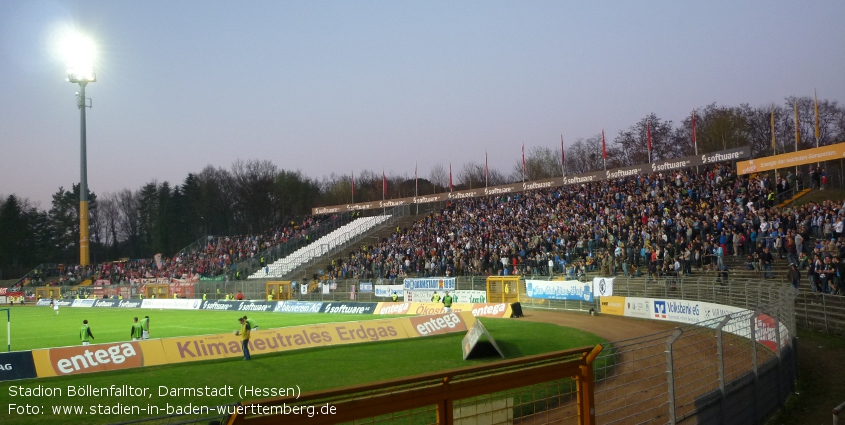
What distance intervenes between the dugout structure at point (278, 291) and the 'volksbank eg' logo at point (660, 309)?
1323 inches

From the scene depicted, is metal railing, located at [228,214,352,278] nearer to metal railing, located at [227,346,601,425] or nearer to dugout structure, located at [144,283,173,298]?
dugout structure, located at [144,283,173,298]

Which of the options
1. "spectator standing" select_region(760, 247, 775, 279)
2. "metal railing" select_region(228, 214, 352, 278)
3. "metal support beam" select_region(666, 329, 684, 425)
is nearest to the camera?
"metal support beam" select_region(666, 329, 684, 425)

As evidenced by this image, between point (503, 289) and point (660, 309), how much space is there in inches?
469

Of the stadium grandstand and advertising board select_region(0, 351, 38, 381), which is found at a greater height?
the stadium grandstand

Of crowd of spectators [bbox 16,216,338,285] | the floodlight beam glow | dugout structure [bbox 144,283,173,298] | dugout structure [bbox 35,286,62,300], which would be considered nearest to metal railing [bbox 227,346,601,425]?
dugout structure [bbox 144,283,173,298]

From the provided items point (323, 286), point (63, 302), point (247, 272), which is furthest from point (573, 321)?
point (63, 302)

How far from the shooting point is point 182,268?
3120 inches

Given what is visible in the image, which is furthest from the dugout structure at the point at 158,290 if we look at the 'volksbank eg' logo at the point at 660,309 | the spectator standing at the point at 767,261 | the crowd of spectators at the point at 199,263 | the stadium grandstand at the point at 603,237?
the spectator standing at the point at 767,261

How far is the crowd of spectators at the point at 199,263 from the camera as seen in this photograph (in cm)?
7521

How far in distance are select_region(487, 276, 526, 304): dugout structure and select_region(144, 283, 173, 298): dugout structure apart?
36698 mm

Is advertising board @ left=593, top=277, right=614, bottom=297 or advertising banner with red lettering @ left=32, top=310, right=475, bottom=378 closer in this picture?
advertising banner with red lettering @ left=32, top=310, right=475, bottom=378

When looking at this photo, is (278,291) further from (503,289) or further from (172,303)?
(503,289)

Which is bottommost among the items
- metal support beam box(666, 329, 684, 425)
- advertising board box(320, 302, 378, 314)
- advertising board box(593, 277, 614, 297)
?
advertising board box(320, 302, 378, 314)

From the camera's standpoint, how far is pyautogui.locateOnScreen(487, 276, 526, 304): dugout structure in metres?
40.0
